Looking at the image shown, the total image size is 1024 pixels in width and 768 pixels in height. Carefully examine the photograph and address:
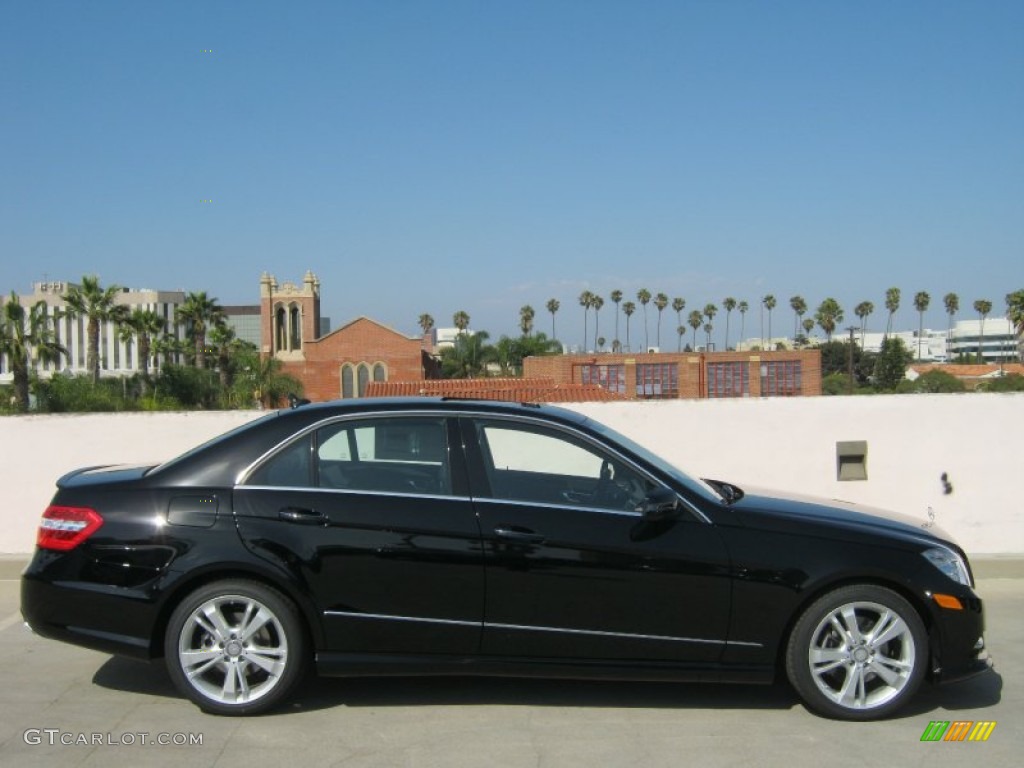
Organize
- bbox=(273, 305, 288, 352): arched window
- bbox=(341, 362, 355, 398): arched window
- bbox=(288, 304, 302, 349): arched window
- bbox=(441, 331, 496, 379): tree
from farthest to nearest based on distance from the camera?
bbox=(288, 304, 302, 349): arched window, bbox=(273, 305, 288, 352): arched window, bbox=(341, 362, 355, 398): arched window, bbox=(441, 331, 496, 379): tree

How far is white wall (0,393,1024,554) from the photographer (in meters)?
9.01

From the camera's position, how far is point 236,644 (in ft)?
16.3

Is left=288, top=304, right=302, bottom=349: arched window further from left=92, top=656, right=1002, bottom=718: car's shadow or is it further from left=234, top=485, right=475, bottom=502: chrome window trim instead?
left=234, top=485, right=475, bottom=502: chrome window trim

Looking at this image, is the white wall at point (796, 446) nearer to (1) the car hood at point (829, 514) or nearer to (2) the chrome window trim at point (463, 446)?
(1) the car hood at point (829, 514)

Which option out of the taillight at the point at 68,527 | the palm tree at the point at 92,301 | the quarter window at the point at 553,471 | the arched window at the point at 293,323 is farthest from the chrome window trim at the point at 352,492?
the arched window at the point at 293,323

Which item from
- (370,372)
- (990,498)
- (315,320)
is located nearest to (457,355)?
(370,372)

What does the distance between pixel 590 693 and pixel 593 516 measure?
→ 108 cm

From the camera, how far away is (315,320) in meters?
102

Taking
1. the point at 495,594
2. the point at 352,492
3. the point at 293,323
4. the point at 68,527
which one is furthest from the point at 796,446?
the point at 293,323

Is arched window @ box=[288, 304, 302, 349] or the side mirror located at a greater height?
arched window @ box=[288, 304, 302, 349]

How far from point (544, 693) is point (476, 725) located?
0.60 metres

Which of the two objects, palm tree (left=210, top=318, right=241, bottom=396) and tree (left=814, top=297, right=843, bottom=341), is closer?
palm tree (left=210, top=318, right=241, bottom=396)

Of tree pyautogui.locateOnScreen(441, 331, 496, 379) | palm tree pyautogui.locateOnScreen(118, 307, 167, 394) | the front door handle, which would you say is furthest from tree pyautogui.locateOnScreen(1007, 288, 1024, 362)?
the front door handle

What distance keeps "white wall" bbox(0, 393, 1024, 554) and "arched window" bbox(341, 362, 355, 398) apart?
75.7 meters
